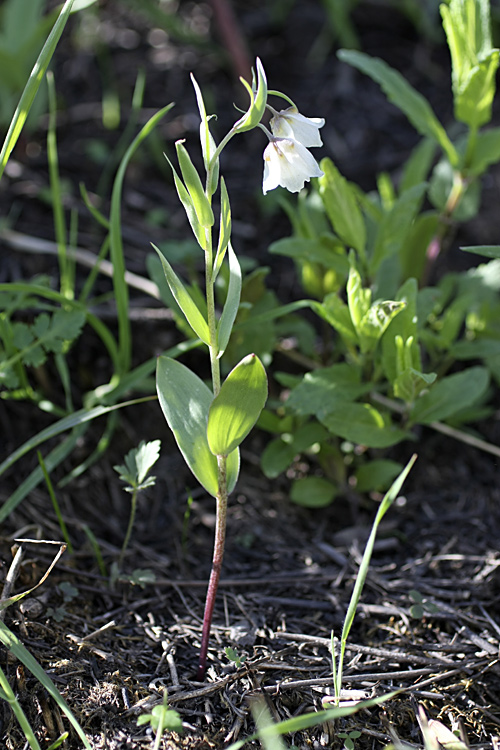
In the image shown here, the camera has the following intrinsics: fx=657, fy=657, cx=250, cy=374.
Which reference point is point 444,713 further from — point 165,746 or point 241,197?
point 241,197

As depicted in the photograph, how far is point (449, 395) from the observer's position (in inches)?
73.1

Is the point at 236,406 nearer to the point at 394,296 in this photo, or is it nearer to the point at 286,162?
the point at 286,162

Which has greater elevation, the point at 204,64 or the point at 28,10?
the point at 28,10

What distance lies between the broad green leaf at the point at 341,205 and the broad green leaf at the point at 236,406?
755mm

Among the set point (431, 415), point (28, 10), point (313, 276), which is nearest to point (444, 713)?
point (431, 415)

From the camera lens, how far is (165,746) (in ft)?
4.20

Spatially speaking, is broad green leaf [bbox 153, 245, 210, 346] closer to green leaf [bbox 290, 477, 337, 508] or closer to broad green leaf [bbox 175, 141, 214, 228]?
broad green leaf [bbox 175, 141, 214, 228]

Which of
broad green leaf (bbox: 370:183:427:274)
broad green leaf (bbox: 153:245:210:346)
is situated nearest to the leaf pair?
broad green leaf (bbox: 153:245:210:346)

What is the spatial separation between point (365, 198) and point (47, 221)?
1302 mm

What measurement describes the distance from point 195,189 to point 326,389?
752 mm

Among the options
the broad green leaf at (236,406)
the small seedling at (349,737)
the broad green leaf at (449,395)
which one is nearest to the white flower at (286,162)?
the broad green leaf at (236,406)

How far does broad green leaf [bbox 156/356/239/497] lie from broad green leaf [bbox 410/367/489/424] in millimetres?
667

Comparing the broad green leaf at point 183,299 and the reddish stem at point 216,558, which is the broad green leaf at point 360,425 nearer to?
the reddish stem at point 216,558

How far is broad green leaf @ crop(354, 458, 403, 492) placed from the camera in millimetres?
1938
